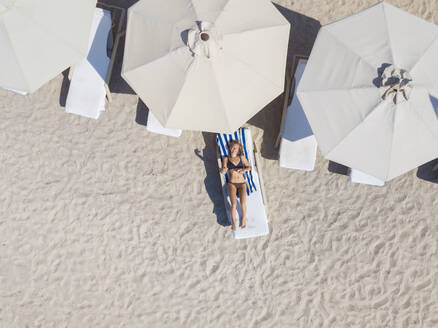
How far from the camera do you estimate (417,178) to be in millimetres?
5777

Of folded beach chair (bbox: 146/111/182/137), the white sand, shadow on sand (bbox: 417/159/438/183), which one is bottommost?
the white sand

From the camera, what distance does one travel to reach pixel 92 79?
17.9ft

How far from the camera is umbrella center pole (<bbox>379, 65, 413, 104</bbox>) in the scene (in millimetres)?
4047

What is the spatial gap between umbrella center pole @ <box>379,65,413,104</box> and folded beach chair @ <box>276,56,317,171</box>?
1.40 m

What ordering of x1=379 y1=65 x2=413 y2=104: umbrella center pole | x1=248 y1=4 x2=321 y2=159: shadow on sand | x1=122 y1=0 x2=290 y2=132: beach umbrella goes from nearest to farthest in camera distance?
x1=379 y1=65 x2=413 y2=104: umbrella center pole → x1=122 y1=0 x2=290 y2=132: beach umbrella → x1=248 y1=4 x2=321 y2=159: shadow on sand

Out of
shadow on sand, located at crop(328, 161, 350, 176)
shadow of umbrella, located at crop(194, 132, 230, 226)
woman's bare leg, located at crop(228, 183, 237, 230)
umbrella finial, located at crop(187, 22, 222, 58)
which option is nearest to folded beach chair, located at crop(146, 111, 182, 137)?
shadow of umbrella, located at crop(194, 132, 230, 226)

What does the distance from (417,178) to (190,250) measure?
11.4 feet

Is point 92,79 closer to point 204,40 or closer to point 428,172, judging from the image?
point 204,40

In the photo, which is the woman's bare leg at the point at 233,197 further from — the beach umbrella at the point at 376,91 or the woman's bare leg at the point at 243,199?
the beach umbrella at the point at 376,91

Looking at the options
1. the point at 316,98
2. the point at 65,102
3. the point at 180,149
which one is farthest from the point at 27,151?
the point at 316,98

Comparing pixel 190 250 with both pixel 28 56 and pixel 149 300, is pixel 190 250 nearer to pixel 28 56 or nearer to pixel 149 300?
pixel 149 300

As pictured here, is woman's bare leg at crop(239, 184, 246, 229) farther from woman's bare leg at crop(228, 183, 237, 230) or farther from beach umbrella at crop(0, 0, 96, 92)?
beach umbrella at crop(0, 0, 96, 92)

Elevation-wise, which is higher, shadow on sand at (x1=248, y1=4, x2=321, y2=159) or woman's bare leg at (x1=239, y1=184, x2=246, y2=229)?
shadow on sand at (x1=248, y1=4, x2=321, y2=159)

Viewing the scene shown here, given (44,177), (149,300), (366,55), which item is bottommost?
(149,300)
